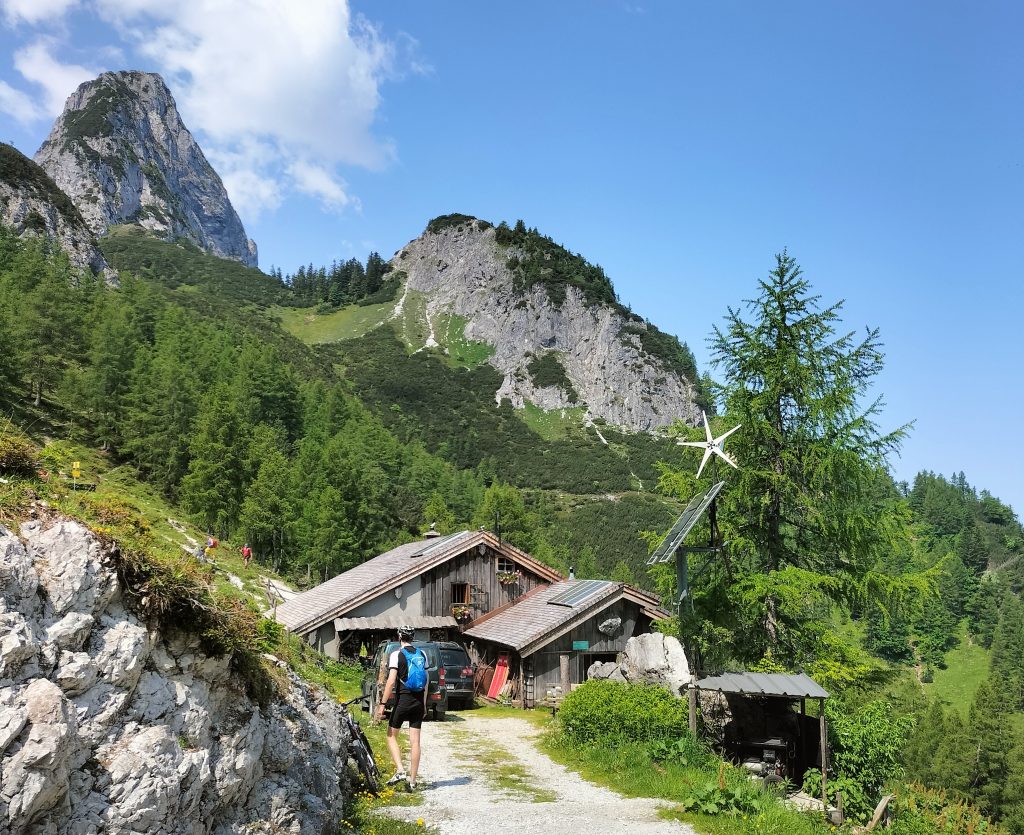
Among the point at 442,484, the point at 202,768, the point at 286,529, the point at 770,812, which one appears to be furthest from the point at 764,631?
the point at 442,484

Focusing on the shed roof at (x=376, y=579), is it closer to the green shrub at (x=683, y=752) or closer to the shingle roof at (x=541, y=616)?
the shingle roof at (x=541, y=616)

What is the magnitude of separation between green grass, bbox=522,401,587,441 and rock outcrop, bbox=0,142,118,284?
108275 millimetres

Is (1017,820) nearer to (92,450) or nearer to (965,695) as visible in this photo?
(92,450)

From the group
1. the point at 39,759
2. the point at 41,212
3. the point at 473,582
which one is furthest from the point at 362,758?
the point at 41,212

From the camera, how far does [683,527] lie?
14844 millimetres

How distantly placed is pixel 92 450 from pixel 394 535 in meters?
25.9

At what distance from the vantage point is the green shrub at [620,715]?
45.5 feet

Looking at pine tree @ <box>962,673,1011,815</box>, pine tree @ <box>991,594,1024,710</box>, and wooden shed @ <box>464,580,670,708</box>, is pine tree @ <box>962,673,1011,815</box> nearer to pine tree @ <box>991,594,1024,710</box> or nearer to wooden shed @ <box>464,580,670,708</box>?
wooden shed @ <box>464,580,670,708</box>

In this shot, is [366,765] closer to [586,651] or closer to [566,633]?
[566,633]

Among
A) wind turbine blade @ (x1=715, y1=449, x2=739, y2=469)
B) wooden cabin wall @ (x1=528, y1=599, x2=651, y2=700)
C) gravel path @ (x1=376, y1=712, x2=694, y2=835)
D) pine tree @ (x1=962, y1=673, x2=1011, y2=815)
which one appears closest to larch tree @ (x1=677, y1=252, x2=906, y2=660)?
wind turbine blade @ (x1=715, y1=449, x2=739, y2=469)

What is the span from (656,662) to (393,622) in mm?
13410

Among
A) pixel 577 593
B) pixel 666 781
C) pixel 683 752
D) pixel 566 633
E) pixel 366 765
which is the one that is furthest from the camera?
pixel 577 593

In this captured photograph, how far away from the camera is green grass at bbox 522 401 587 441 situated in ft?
616

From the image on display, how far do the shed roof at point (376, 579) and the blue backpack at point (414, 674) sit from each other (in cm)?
1805
